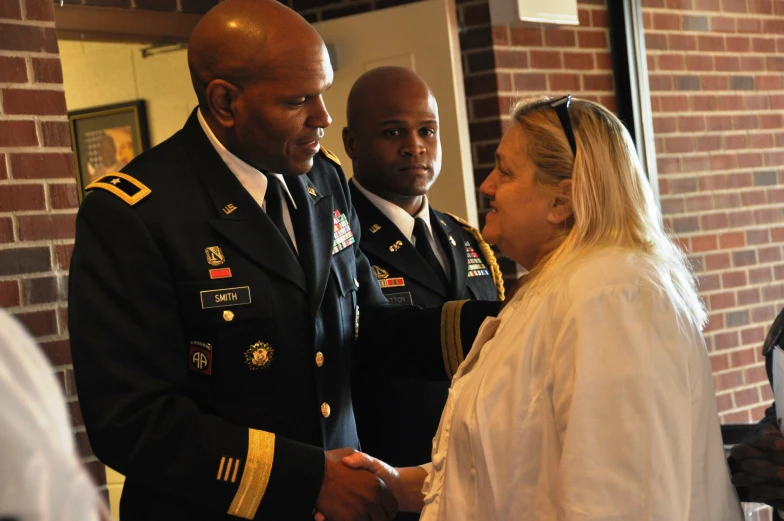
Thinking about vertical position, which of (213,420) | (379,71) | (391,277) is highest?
(379,71)

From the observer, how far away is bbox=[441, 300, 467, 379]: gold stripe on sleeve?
233cm

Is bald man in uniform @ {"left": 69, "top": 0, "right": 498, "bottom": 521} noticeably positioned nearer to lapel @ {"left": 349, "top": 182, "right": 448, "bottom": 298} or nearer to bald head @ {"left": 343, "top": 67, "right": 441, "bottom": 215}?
lapel @ {"left": 349, "top": 182, "right": 448, "bottom": 298}

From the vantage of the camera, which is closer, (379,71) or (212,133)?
(212,133)

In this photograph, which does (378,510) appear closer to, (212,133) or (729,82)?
(212,133)

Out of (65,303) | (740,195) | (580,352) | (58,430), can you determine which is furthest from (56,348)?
(740,195)

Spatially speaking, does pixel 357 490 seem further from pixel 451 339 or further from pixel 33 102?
pixel 33 102

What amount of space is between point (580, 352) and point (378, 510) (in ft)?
2.04

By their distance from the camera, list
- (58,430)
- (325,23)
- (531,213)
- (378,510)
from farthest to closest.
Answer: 1. (325,23)
2. (378,510)
3. (531,213)
4. (58,430)

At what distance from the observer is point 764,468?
1.80m

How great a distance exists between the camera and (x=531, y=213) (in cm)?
188

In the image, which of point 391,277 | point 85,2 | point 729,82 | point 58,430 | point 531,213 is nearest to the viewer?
point 58,430

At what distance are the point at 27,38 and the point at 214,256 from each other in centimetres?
113

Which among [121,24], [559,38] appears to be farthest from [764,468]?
[121,24]

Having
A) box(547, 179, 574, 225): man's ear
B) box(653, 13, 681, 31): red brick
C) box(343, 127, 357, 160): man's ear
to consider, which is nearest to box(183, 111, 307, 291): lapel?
box(547, 179, 574, 225): man's ear
